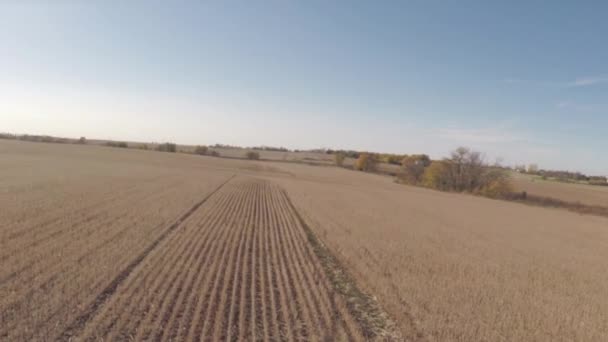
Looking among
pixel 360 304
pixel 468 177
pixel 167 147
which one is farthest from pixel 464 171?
pixel 167 147

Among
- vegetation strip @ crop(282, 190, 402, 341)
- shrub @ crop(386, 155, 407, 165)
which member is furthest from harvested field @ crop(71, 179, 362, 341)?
shrub @ crop(386, 155, 407, 165)

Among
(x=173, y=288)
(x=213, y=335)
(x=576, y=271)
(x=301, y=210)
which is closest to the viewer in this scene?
(x=213, y=335)

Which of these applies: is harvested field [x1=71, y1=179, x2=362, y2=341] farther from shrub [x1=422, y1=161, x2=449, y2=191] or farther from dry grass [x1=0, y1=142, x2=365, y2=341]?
shrub [x1=422, y1=161, x2=449, y2=191]

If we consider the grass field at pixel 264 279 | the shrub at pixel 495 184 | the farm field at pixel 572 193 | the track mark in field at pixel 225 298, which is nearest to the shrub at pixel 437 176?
the shrub at pixel 495 184

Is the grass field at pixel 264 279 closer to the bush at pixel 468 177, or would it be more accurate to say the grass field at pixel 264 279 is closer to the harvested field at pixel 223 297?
the harvested field at pixel 223 297

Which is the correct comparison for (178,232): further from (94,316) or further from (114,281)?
(94,316)

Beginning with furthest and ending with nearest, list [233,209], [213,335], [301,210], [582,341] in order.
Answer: [301,210]
[233,209]
[582,341]
[213,335]

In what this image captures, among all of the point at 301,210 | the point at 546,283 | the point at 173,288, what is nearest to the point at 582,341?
the point at 546,283
